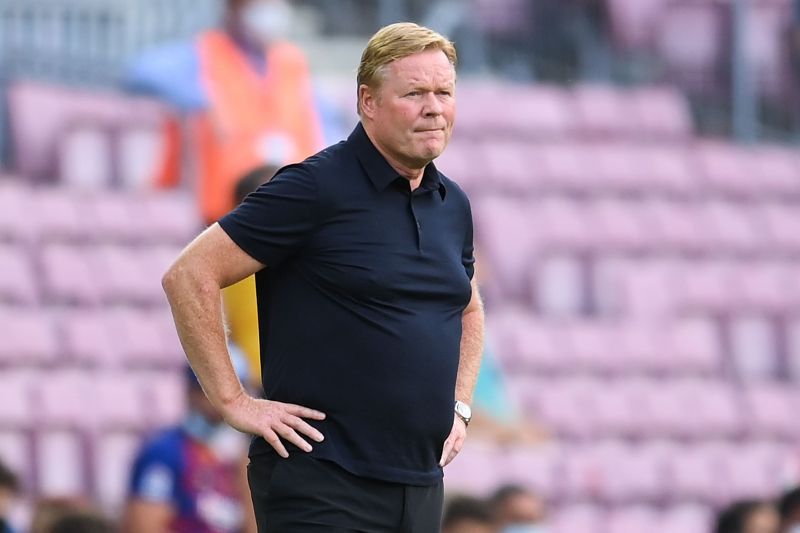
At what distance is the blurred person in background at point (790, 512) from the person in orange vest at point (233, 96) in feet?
7.85

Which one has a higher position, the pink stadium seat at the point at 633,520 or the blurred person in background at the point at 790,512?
the blurred person in background at the point at 790,512

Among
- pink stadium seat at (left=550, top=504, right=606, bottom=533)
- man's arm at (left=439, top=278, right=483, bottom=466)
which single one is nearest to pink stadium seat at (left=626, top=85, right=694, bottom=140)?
pink stadium seat at (left=550, top=504, right=606, bottom=533)

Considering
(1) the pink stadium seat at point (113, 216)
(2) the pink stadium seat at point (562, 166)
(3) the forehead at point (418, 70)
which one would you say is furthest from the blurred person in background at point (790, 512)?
(2) the pink stadium seat at point (562, 166)

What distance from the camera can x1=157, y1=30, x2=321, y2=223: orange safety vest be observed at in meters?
7.49

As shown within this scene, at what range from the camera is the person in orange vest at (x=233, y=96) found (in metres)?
7.55

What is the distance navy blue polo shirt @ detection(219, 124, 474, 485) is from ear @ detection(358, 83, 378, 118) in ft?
0.27

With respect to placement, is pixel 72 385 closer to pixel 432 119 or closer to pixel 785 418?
pixel 785 418

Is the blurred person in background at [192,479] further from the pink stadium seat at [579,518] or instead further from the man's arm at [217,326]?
the pink stadium seat at [579,518]

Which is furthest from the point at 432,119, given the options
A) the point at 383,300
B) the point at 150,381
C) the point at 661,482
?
the point at 661,482

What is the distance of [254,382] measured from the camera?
498 cm

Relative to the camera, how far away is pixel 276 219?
120 inches

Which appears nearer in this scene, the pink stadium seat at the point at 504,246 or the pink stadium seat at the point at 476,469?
the pink stadium seat at the point at 476,469

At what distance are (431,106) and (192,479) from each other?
244 cm

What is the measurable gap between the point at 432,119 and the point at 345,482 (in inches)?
24.3
